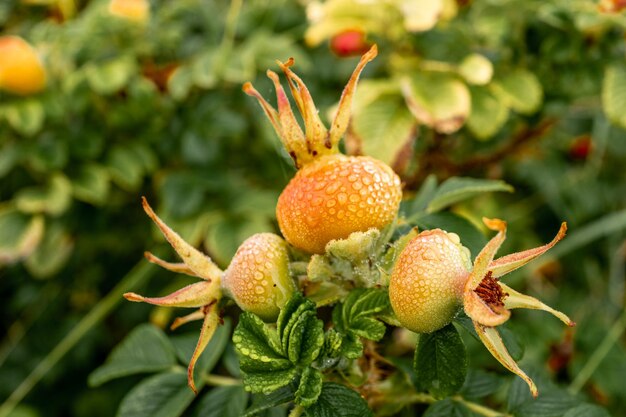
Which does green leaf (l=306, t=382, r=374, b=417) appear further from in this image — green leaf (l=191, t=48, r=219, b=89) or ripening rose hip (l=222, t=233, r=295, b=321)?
green leaf (l=191, t=48, r=219, b=89)

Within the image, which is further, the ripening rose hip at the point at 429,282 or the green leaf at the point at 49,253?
the green leaf at the point at 49,253

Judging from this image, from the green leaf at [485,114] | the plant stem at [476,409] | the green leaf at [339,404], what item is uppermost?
the green leaf at [339,404]

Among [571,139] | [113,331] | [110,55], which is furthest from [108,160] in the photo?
[571,139]

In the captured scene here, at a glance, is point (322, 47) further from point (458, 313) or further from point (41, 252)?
point (458, 313)

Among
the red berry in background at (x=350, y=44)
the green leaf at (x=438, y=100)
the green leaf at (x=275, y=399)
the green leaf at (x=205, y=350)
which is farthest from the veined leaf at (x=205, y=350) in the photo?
the red berry in background at (x=350, y=44)

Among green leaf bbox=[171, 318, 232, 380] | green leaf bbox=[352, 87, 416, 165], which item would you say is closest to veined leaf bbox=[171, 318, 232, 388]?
green leaf bbox=[171, 318, 232, 380]

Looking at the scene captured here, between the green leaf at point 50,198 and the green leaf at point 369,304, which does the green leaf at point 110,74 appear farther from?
the green leaf at point 369,304

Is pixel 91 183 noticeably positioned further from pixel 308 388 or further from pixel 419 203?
pixel 308 388
